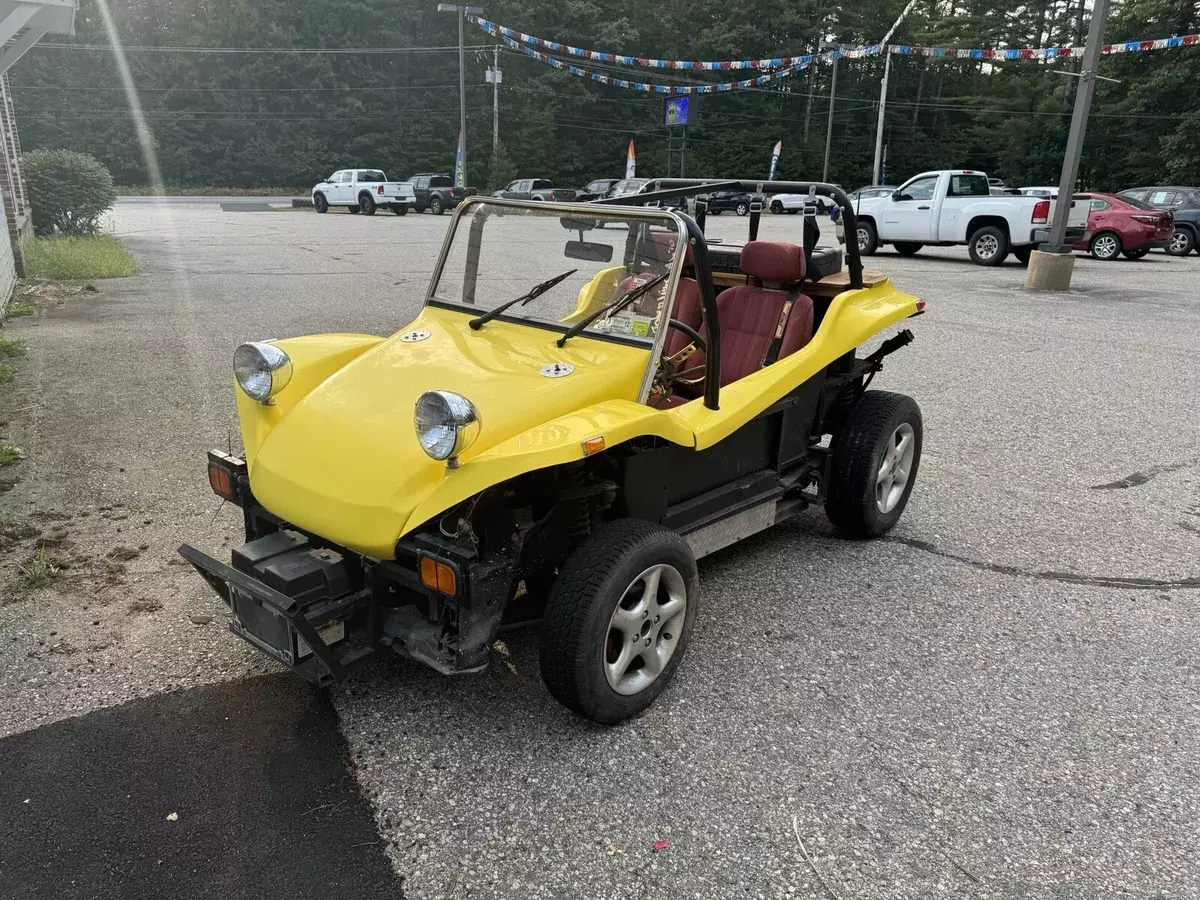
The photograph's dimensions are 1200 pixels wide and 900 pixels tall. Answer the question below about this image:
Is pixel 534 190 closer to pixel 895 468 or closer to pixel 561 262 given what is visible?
pixel 895 468

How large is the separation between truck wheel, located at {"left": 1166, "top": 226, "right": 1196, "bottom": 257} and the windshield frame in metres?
22.3

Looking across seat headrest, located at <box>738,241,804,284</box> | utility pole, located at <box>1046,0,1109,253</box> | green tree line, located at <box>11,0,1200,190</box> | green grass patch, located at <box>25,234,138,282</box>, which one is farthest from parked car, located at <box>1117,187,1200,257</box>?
green tree line, located at <box>11,0,1200,190</box>

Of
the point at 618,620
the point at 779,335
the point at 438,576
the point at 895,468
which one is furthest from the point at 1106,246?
the point at 438,576

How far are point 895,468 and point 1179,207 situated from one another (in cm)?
2134

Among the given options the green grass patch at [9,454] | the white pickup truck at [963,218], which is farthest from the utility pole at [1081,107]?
the green grass patch at [9,454]

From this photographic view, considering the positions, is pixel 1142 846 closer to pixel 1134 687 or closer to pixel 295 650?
pixel 1134 687

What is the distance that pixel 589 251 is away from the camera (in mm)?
3854

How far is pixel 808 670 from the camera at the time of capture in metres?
3.34

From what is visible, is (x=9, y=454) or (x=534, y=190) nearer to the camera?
(x=9, y=454)

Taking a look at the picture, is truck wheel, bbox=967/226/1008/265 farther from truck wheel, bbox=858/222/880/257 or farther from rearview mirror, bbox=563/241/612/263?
rearview mirror, bbox=563/241/612/263

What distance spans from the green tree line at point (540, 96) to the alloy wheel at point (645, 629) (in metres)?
51.6

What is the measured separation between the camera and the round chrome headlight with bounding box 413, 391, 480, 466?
265cm

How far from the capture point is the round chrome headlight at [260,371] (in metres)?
3.32

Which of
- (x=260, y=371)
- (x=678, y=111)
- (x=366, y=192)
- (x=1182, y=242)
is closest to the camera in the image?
(x=260, y=371)
